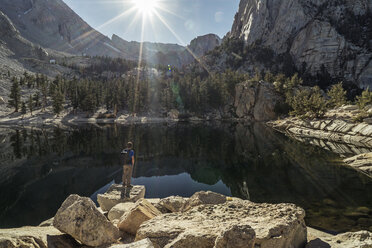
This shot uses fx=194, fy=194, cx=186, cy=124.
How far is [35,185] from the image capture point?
1767 centimetres

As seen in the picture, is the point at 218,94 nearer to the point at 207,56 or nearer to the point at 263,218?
the point at 207,56

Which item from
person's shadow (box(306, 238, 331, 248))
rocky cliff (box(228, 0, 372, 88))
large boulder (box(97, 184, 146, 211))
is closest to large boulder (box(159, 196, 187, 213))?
large boulder (box(97, 184, 146, 211))

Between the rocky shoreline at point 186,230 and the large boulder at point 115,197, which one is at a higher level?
the rocky shoreline at point 186,230

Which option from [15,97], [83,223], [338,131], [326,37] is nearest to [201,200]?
[83,223]

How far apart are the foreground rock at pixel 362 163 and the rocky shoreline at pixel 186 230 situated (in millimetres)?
18900

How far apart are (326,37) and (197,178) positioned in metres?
139

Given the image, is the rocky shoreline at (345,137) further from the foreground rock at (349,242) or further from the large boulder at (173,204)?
the large boulder at (173,204)

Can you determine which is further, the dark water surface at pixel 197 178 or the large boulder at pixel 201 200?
the dark water surface at pixel 197 178

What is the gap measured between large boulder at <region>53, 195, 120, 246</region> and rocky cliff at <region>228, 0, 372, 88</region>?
138642mm

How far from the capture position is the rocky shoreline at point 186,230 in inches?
190

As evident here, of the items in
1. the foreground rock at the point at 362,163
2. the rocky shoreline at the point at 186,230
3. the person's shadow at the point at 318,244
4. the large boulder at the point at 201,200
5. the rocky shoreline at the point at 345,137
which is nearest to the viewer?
the rocky shoreline at the point at 186,230

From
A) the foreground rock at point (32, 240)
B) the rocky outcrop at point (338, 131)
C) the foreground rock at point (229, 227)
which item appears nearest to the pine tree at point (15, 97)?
the foreground rock at point (32, 240)

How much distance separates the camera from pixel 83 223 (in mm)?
6082

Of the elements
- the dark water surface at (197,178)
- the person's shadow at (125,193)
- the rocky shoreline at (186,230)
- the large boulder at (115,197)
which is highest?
the rocky shoreline at (186,230)
